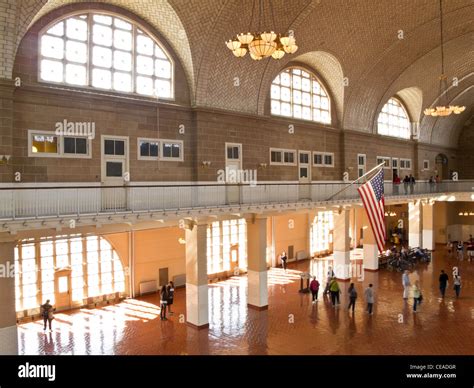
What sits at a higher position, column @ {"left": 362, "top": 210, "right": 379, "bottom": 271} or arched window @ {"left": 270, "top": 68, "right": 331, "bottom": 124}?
arched window @ {"left": 270, "top": 68, "right": 331, "bottom": 124}

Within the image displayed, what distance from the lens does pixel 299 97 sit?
2155cm

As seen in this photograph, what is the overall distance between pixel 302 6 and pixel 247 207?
846 centimetres

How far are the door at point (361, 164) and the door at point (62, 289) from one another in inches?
665

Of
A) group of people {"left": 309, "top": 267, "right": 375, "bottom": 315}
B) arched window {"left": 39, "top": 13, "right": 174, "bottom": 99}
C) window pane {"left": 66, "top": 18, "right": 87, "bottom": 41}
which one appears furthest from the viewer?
group of people {"left": 309, "top": 267, "right": 375, "bottom": 315}

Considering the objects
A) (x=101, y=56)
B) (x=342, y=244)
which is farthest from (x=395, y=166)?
(x=101, y=56)

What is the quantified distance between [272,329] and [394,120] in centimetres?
2082

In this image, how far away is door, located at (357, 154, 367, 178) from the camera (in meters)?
24.6

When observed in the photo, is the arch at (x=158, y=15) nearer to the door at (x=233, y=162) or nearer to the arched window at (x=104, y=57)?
the arched window at (x=104, y=57)

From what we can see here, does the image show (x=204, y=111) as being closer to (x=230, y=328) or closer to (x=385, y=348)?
(x=230, y=328)

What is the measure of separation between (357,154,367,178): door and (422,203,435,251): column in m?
6.96

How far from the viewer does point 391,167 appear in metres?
28.5

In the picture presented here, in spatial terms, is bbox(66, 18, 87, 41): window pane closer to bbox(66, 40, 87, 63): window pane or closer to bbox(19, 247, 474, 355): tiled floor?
bbox(66, 40, 87, 63): window pane

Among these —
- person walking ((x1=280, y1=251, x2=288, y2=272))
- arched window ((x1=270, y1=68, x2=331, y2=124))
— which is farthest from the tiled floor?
arched window ((x1=270, y1=68, x2=331, y2=124))

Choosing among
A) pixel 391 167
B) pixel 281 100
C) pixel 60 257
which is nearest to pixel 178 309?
pixel 60 257
